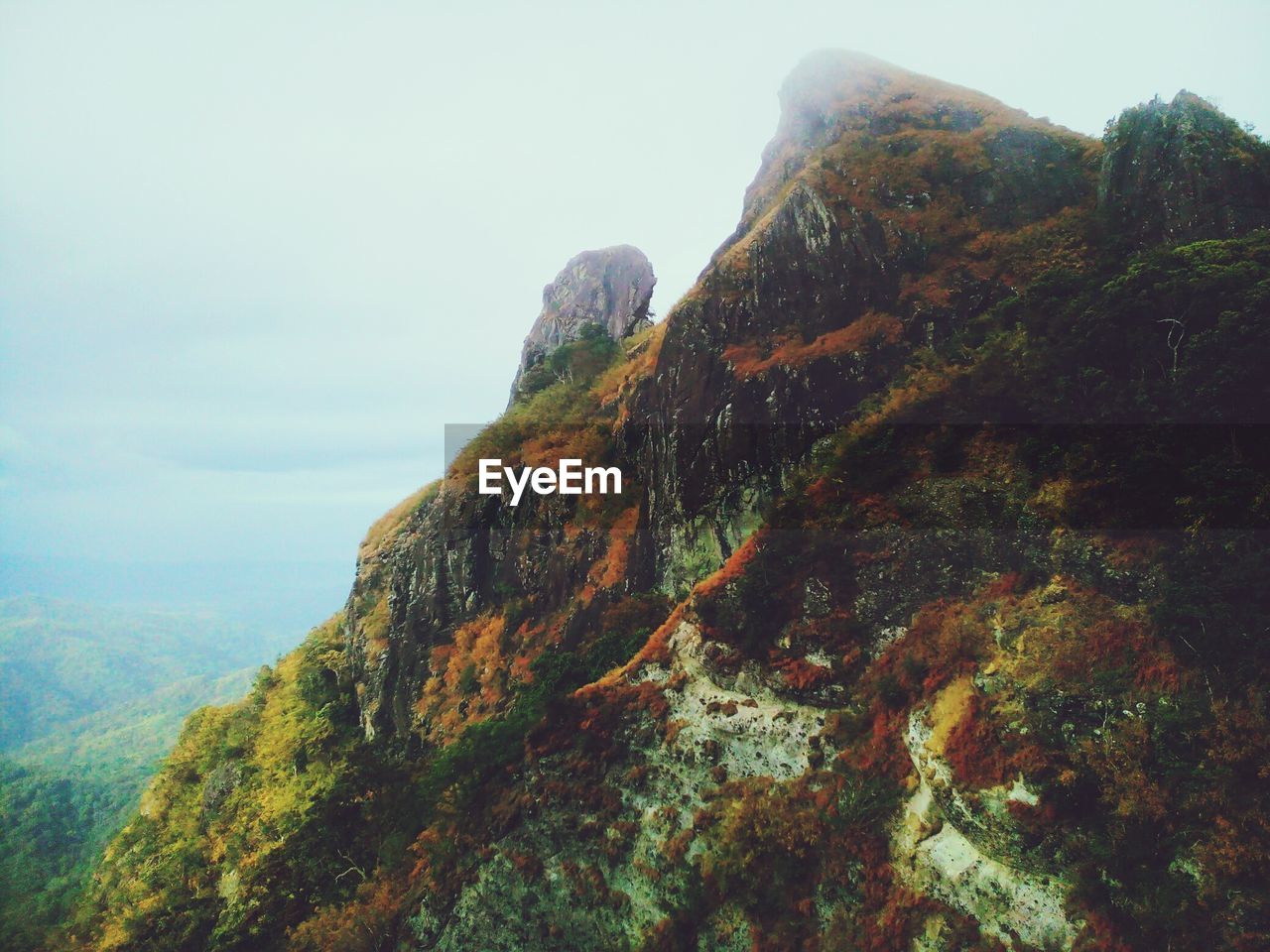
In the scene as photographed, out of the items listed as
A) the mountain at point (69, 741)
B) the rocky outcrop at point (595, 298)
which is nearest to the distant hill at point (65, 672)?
the mountain at point (69, 741)

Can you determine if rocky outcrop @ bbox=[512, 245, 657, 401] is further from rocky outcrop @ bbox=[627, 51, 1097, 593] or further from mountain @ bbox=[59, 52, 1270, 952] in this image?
rocky outcrop @ bbox=[627, 51, 1097, 593]

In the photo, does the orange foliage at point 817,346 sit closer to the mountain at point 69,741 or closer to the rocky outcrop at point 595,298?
the rocky outcrop at point 595,298

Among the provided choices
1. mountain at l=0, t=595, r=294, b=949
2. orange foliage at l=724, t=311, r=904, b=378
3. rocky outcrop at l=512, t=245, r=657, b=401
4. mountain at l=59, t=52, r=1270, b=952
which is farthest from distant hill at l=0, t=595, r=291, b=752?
orange foliage at l=724, t=311, r=904, b=378

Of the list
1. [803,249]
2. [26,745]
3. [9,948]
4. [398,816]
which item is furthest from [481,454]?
[26,745]

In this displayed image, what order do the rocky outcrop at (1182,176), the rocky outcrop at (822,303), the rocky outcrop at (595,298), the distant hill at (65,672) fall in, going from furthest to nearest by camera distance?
the distant hill at (65,672) < the rocky outcrop at (595,298) < the rocky outcrop at (822,303) < the rocky outcrop at (1182,176)

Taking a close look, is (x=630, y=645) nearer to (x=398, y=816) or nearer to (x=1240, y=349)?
(x=398, y=816)

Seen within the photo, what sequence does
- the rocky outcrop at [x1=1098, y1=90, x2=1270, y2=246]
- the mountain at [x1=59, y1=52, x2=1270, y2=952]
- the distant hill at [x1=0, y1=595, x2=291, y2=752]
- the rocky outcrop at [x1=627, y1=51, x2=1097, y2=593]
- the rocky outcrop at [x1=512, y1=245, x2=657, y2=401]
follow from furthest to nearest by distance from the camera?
the distant hill at [x1=0, y1=595, x2=291, y2=752] → the rocky outcrop at [x1=512, y1=245, x2=657, y2=401] → the rocky outcrop at [x1=627, y1=51, x2=1097, y2=593] → the rocky outcrop at [x1=1098, y1=90, x2=1270, y2=246] → the mountain at [x1=59, y1=52, x2=1270, y2=952]
